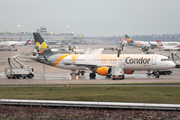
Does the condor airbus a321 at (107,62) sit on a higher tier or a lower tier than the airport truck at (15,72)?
higher

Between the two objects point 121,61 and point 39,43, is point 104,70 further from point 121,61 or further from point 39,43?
point 39,43

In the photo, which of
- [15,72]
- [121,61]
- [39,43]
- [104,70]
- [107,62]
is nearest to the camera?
[104,70]

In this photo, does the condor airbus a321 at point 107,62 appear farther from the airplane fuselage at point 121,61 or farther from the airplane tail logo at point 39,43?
the airplane tail logo at point 39,43

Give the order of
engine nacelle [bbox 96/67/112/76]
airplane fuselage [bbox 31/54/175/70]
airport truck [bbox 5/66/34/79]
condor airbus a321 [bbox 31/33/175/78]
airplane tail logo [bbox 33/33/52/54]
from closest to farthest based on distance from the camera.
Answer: engine nacelle [bbox 96/67/112/76]
airport truck [bbox 5/66/34/79]
condor airbus a321 [bbox 31/33/175/78]
airplane fuselage [bbox 31/54/175/70]
airplane tail logo [bbox 33/33/52/54]

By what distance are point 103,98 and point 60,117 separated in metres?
6.02

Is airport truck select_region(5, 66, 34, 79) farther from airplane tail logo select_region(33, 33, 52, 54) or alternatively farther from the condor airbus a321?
airplane tail logo select_region(33, 33, 52, 54)

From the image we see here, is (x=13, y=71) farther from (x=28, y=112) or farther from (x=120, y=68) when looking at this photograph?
(x=28, y=112)

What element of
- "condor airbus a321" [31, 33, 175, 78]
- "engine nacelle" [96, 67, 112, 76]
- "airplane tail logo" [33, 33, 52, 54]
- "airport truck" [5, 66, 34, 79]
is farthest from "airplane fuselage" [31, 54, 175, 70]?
"airport truck" [5, 66, 34, 79]

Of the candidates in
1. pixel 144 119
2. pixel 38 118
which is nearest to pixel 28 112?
pixel 38 118

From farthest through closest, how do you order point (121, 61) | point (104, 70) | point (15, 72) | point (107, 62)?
point (107, 62)
point (121, 61)
point (15, 72)
point (104, 70)

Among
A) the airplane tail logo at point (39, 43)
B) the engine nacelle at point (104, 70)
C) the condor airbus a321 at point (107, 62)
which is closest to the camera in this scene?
the engine nacelle at point (104, 70)

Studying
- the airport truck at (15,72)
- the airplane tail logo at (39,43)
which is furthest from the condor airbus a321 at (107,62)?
the airport truck at (15,72)

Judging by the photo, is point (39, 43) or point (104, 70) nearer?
point (104, 70)

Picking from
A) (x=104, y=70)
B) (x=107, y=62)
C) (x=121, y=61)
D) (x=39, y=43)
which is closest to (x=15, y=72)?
(x=39, y=43)
